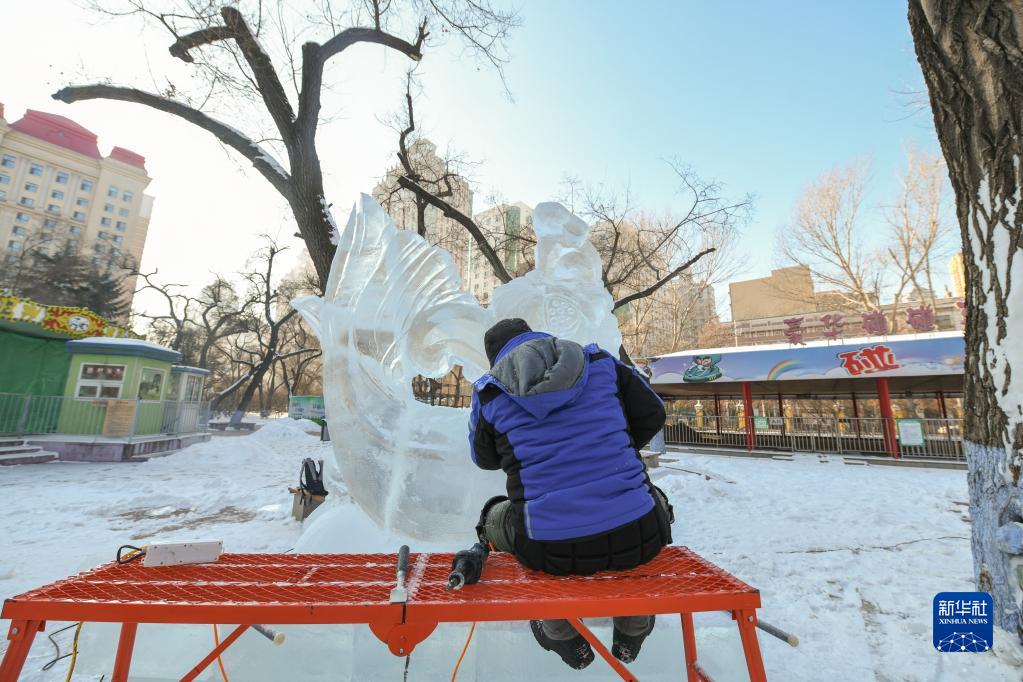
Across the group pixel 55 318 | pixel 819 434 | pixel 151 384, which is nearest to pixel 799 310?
pixel 819 434

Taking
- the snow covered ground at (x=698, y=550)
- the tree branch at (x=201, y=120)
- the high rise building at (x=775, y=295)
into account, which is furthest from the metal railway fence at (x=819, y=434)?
the tree branch at (x=201, y=120)

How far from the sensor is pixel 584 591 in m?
1.51

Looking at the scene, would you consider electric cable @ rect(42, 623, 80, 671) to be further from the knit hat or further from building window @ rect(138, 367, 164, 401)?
building window @ rect(138, 367, 164, 401)

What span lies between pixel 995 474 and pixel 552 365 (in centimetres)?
267

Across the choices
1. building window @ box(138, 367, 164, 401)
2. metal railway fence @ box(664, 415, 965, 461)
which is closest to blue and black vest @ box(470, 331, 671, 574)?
Answer: building window @ box(138, 367, 164, 401)

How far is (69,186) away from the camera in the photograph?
1997 inches

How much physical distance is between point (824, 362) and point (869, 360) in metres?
1.04

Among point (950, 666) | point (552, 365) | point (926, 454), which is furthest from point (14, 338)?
point (926, 454)

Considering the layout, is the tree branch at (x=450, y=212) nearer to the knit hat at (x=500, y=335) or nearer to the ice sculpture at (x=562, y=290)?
the ice sculpture at (x=562, y=290)

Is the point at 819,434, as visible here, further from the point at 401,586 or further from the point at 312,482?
the point at 401,586

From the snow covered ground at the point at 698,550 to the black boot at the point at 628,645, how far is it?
0.41m

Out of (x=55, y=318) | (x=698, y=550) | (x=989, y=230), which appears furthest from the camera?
(x=55, y=318)

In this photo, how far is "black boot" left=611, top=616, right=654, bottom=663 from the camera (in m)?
1.94

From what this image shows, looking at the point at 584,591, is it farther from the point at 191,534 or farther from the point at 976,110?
the point at 191,534
